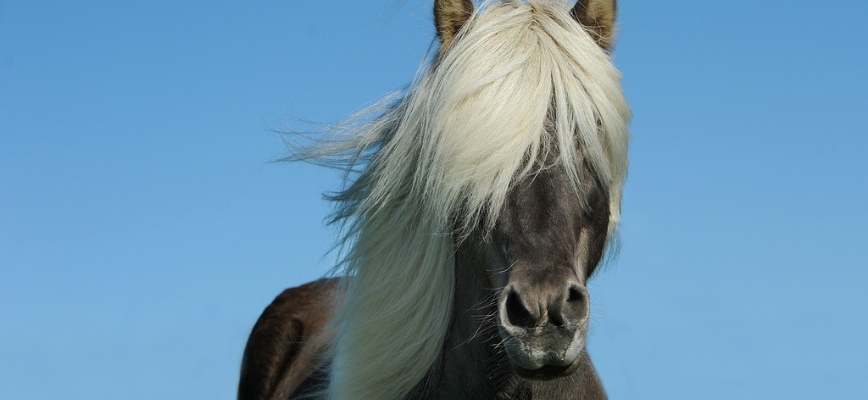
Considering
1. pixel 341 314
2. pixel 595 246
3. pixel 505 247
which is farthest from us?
pixel 341 314

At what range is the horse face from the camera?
10.7ft

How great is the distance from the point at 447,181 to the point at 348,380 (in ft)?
3.56

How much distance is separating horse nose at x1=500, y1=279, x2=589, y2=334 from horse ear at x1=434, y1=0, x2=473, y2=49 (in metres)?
1.36

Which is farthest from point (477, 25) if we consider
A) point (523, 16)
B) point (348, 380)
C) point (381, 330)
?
point (348, 380)

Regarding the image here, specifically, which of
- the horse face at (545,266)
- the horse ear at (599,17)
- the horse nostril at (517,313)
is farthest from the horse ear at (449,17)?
the horse nostril at (517,313)

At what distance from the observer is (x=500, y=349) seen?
370 cm

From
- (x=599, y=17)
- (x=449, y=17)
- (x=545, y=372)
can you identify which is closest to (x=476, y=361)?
(x=545, y=372)

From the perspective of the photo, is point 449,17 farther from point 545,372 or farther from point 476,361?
point 545,372

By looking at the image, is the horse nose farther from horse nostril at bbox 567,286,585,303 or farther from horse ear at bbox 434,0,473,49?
horse ear at bbox 434,0,473,49

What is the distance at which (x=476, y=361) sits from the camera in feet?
12.5

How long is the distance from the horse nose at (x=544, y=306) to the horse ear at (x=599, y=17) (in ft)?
4.95

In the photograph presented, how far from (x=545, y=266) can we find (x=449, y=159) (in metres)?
0.62

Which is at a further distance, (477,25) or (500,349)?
(477,25)

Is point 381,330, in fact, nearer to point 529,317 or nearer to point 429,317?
point 429,317
